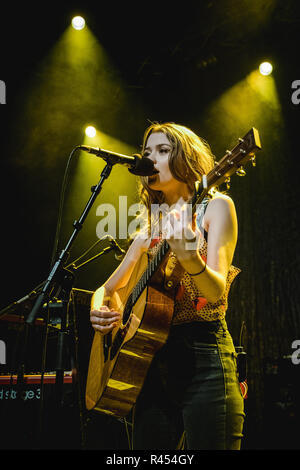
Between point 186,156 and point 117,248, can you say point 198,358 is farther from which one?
point 117,248

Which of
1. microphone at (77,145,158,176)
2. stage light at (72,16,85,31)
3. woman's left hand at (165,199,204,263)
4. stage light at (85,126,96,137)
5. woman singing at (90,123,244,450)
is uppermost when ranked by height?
stage light at (72,16,85,31)

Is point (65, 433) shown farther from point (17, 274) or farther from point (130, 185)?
point (130, 185)

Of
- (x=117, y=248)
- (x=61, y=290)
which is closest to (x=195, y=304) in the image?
(x=61, y=290)

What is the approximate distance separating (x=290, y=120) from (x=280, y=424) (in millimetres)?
4231

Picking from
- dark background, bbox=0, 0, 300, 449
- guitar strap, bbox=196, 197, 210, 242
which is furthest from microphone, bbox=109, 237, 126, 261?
guitar strap, bbox=196, 197, 210, 242

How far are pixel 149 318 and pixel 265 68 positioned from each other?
520cm

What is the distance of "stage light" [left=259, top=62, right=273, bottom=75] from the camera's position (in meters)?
5.54

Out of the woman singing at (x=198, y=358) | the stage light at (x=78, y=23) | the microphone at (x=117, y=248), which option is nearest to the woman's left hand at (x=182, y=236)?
the woman singing at (x=198, y=358)

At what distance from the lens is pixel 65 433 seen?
10.3 ft

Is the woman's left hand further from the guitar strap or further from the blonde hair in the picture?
the blonde hair

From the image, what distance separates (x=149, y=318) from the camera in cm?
163

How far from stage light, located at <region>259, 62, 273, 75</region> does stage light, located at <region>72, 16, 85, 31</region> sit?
8.95 ft

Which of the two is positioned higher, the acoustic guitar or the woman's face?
the woman's face
